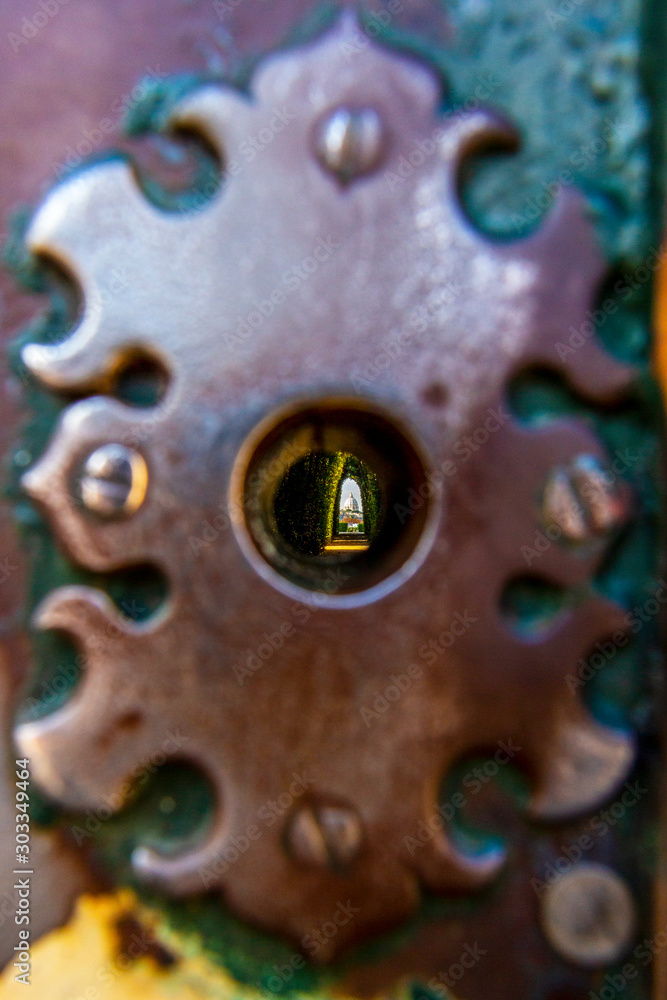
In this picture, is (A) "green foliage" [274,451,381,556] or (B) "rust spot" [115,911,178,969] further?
(A) "green foliage" [274,451,381,556]

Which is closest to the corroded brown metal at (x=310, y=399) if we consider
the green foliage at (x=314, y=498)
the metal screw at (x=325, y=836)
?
the metal screw at (x=325, y=836)

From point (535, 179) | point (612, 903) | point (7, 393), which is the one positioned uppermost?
point (535, 179)

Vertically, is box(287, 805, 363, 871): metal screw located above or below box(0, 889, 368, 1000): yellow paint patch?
above

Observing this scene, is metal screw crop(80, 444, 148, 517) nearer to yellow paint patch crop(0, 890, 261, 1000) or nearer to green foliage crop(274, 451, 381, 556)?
yellow paint patch crop(0, 890, 261, 1000)

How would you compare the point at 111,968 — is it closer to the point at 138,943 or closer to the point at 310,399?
the point at 138,943

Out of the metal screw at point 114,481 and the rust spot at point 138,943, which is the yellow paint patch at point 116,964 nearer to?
the rust spot at point 138,943

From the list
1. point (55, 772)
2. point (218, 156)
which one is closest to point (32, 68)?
point (218, 156)

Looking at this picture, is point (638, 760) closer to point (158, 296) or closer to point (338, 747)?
point (338, 747)

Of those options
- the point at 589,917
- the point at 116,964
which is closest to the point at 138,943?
the point at 116,964

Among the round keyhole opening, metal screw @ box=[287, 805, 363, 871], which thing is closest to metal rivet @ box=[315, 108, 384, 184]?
the round keyhole opening
